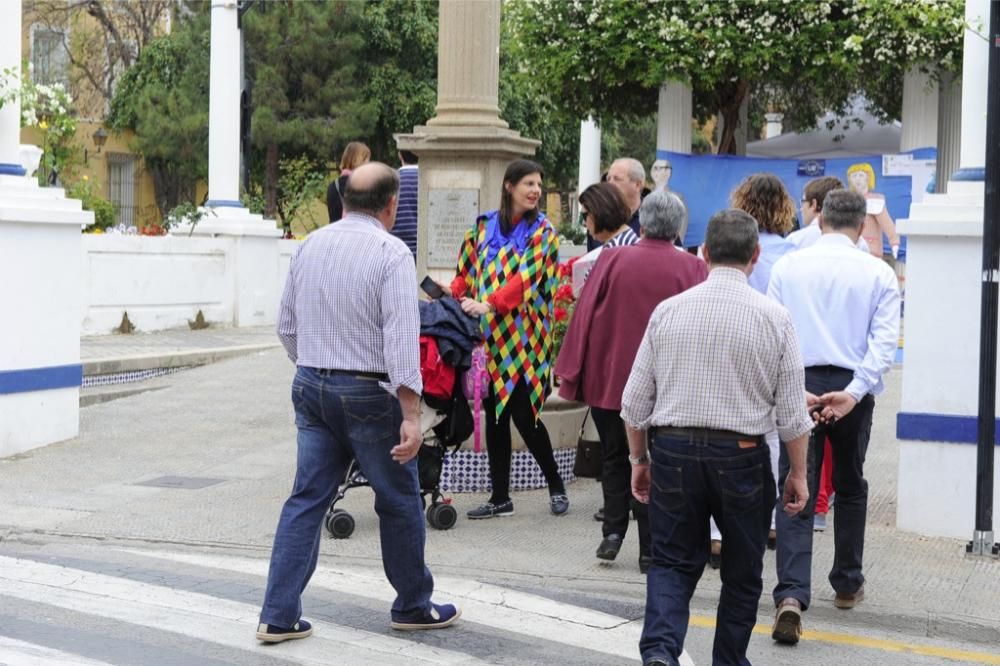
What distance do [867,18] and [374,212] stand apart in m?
16.0

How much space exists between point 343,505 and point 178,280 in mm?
11128

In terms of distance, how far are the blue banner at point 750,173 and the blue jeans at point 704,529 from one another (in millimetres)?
18737

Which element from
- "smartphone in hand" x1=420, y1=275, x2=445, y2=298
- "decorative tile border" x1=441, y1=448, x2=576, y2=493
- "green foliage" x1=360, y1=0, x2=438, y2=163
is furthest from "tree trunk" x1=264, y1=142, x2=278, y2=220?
"smartphone in hand" x1=420, y1=275, x2=445, y2=298

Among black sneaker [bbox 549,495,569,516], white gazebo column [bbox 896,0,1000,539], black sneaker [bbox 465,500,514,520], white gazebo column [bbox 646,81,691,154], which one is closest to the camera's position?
white gazebo column [bbox 896,0,1000,539]

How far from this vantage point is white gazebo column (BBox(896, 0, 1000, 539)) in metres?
7.87

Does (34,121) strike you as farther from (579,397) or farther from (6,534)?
(579,397)

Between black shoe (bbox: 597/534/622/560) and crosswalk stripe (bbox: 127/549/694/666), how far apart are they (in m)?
0.59

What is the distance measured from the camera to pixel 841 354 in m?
6.40

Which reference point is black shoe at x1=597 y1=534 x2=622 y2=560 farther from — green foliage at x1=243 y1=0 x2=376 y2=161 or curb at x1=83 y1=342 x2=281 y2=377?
green foliage at x1=243 y1=0 x2=376 y2=161

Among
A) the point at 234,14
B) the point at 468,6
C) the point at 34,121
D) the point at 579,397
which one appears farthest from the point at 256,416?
the point at 234,14

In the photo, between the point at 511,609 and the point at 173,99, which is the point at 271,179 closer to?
the point at 173,99

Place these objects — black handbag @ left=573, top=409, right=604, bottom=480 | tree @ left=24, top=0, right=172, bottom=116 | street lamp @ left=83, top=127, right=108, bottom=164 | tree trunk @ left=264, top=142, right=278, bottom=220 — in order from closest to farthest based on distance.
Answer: black handbag @ left=573, top=409, right=604, bottom=480
tree trunk @ left=264, top=142, right=278, bottom=220
tree @ left=24, top=0, right=172, bottom=116
street lamp @ left=83, top=127, right=108, bottom=164

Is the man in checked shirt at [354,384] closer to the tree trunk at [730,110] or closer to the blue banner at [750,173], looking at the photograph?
the blue banner at [750,173]

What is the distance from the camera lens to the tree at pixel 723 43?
20891mm
